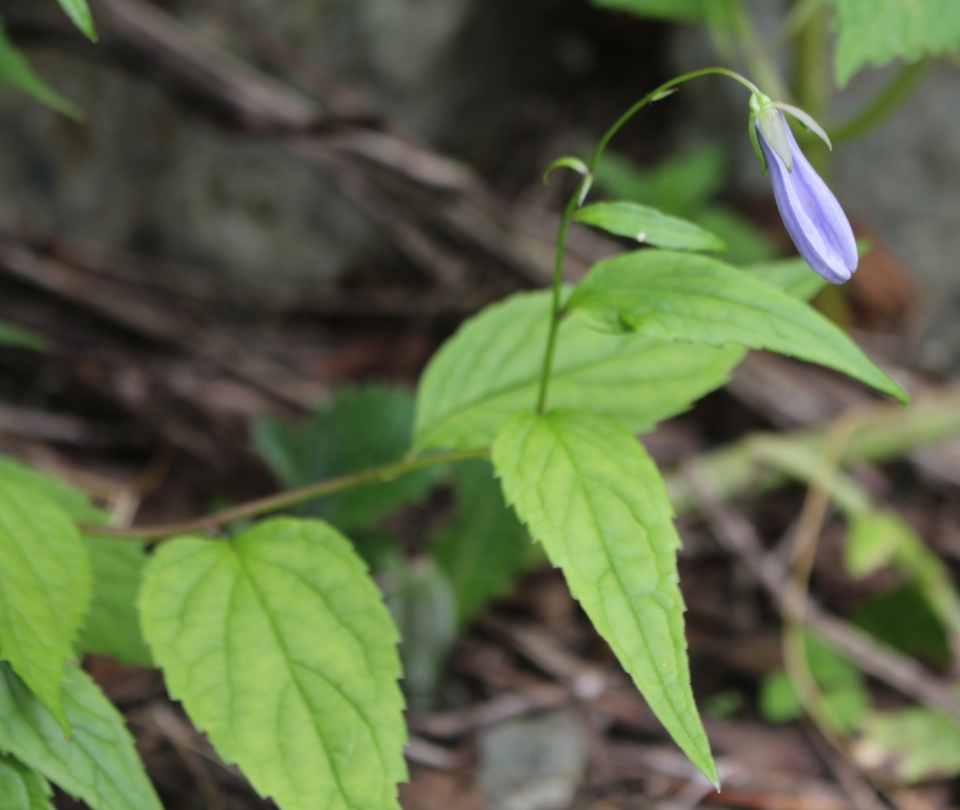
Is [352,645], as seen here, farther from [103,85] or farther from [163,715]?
[103,85]

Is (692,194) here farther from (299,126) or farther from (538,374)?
(538,374)

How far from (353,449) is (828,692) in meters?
1.26

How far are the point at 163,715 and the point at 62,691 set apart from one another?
0.79 metres

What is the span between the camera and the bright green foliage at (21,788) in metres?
0.96

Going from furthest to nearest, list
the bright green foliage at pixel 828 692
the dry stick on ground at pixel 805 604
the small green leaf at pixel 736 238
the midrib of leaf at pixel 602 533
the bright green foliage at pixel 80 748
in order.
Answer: the small green leaf at pixel 736 238
the bright green foliage at pixel 828 692
the dry stick on ground at pixel 805 604
the bright green foliage at pixel 80 748
the midrib of leaf at pixel 602 533

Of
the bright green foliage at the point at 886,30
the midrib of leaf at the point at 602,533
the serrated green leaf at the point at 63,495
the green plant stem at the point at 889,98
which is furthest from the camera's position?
the green plant stem at the point at 889,98

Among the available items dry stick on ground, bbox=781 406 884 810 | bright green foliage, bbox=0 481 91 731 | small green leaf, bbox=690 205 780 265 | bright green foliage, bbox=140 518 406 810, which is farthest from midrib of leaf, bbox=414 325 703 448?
small green leaf, bbox=690 205 780 265

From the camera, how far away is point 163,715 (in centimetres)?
177

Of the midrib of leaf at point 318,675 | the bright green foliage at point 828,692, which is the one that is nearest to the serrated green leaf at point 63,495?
the midrib of leaf at point 318,675

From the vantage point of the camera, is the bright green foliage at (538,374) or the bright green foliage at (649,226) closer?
the bright green foliage at (649,226)

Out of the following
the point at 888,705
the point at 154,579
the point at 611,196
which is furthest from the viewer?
the point at 611,196

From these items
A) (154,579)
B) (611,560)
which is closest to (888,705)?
(611,560)

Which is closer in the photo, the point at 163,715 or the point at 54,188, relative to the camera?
the point at 163,715

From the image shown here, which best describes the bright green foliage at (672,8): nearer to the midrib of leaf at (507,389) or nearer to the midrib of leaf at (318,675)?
the midrib of leaf at (507,389)
